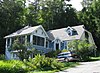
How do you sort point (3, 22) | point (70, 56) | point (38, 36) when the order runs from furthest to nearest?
point (3, 22) → point (38, 36) → point (70, 56)

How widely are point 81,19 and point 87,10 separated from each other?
3.65 m

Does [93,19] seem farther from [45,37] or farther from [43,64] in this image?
[43,64]

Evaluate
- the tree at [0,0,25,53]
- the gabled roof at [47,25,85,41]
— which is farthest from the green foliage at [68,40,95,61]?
the tree at [0,0,25,53]

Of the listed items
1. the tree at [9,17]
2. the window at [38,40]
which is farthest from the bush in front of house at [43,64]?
the tree at [9,17]

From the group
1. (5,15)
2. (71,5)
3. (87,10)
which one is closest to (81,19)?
(87,10)

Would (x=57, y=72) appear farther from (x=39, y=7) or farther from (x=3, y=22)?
(x=39, y=7)

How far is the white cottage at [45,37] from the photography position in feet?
163

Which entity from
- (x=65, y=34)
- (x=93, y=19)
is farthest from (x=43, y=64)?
(x=93, y=19)

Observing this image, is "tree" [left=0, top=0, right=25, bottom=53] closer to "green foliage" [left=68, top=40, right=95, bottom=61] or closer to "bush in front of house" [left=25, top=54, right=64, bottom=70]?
"green foliage" [left=68, top=40, right=95, bottom=61]

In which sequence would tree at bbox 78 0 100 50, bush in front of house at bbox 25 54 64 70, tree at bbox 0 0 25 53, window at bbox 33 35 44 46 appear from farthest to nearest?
tree at bbox 78 0 100 50, tree at bbox 0 0 25 53, window at bbox 33 35 44 46, bush in front of house at bbox 25 54 64 70

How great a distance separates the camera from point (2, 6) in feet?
215

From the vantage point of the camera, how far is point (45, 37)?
52.2 meters

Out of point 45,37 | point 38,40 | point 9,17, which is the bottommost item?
point 38,40

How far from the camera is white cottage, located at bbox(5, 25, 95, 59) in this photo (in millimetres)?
49562
